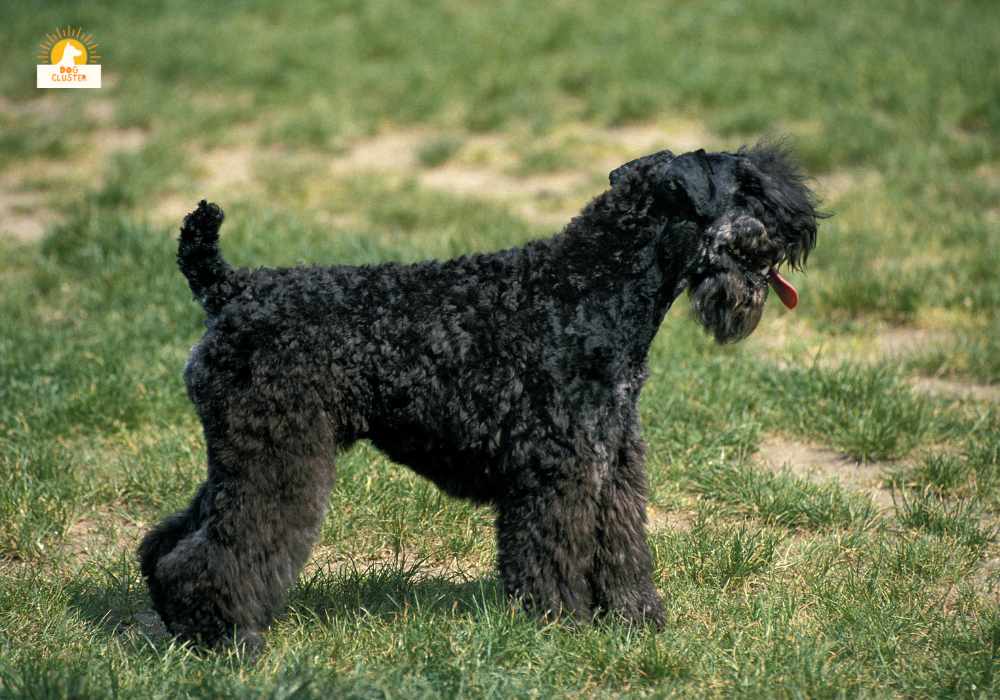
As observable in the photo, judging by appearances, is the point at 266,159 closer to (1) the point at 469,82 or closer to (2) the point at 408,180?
(2) the point at 408,180

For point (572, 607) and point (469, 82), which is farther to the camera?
point (469, 82)

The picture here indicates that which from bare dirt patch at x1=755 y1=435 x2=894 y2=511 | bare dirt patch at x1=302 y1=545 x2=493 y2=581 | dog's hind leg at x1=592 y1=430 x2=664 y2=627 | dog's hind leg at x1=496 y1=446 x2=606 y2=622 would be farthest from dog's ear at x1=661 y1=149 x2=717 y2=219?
bare dirt patch at x1=755 y1=435 x2=894 y2=511

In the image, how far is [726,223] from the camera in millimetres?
4441

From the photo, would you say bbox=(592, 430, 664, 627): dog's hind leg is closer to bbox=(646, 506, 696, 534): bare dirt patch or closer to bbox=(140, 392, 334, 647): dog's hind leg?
bbox=(646, 506, 696, 534): bare dirt patch

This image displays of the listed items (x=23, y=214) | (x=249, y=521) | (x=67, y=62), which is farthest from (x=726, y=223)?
(x=67, y=62)

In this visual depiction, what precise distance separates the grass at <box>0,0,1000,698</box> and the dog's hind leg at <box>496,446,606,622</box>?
14cm

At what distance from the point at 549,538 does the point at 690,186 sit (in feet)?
5.00

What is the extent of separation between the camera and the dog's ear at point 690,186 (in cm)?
434

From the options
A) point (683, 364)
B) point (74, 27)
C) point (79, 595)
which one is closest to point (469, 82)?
point (74, 27)

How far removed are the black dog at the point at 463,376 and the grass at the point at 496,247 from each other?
37 cm

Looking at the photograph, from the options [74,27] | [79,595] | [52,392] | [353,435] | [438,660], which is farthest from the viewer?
[74,27]

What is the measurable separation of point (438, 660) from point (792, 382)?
3623 millimetres

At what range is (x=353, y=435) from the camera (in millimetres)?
4473

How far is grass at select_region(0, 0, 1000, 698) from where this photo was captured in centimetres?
437
